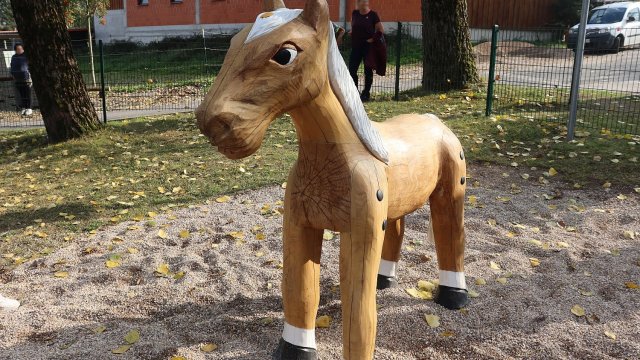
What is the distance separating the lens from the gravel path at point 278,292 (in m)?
3.20

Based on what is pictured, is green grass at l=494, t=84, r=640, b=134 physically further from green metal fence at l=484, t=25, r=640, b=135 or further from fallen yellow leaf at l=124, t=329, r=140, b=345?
fallen yellow leaf at l=124, t=329, r=140, b=345

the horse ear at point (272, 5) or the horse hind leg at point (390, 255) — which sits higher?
the horse ear at point (272, 5)

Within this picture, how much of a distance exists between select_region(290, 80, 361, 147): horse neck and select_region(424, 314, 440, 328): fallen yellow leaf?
1467 millimetres

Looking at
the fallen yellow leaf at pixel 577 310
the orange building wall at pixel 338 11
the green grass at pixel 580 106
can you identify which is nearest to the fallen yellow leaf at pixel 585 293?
the fallen yellow leaf at pixel 577 310

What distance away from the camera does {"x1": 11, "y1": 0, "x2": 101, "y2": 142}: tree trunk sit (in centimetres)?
792

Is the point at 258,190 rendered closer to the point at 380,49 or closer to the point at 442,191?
the point at 442,191

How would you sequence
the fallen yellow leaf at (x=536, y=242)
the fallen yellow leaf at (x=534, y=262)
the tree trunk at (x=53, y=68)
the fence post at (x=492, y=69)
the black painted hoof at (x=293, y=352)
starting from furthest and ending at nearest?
1. the fence post at (x=492, y=69)
2. the tree trunk at (x=53, y=68)
3. the fallen yellow leaf at (x=536, y=242)
4. the fallen yellow leaf at (x=534, y=262)
5. the black painted hoof at (x=293, y=352)

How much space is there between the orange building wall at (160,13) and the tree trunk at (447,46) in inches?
781

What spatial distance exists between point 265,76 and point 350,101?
461 mm

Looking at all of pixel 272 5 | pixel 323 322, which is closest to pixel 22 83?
pixel 323 322

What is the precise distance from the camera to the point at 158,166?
7.25m

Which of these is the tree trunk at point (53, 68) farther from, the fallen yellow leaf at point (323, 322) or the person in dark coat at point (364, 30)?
the fallen yellow leaf at point (323, 322)

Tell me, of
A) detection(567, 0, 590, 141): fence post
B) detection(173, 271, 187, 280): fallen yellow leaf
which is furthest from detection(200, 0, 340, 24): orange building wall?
detection(173, 271, 187, 280): fallen yellow leaf

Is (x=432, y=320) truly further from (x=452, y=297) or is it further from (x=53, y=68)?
(x=53, y=68)
